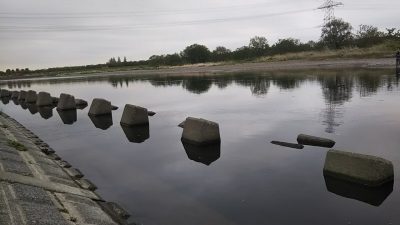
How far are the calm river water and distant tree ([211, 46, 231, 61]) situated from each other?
9308cm

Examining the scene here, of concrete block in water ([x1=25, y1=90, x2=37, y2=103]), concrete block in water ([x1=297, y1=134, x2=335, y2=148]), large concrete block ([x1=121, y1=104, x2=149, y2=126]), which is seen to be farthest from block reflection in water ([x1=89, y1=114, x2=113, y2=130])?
concrete block in water ([x1=25, y1=90, x2=37, y2=103])

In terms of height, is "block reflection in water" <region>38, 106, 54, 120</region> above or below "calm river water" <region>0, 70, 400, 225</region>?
below

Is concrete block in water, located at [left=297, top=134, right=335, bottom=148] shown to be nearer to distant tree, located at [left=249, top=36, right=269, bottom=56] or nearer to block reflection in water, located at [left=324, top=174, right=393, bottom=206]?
block reflection in water, located at [left=324, top=174, right=393, bottom=206]

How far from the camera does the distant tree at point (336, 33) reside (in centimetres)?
7762

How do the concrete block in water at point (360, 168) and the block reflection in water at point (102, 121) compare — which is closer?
the concrete block in water at point (360, 168)

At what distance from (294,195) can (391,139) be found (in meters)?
5.13

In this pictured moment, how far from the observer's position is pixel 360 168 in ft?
27.6

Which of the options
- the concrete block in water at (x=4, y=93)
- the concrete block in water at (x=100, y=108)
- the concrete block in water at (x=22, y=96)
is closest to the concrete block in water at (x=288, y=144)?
the concrete block in water at (x=100, y=108)

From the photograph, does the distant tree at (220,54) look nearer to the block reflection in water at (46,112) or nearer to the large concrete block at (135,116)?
the block reflection in water at (46,112)

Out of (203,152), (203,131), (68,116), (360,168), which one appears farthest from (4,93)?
(360,168)

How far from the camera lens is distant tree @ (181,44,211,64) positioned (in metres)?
119

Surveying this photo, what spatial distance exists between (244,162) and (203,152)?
1817mm

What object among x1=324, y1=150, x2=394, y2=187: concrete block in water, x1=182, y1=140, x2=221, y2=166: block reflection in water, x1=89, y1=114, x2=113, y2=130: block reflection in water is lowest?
x1=89, y1=114, x2=113, y2=130: block reflection in water

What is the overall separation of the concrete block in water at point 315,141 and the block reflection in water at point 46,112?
17.1 m
